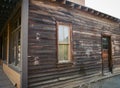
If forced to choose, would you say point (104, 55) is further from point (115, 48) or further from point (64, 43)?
point (64, 43)

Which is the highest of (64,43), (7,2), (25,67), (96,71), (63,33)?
(7,2)

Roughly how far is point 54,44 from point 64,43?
629mm

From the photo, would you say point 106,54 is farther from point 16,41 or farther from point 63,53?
point 16,41

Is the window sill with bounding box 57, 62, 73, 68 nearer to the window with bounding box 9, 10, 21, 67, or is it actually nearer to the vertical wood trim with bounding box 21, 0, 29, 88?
the vertical wood trim with bounding box 21, 0, 29, 88

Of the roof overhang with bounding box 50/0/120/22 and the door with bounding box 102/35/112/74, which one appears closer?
the roof overhang with bounding box 50/0/120/22

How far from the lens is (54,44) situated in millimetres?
6066

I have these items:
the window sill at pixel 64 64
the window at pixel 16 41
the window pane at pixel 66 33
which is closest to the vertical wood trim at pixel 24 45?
the window at pixel 16 41

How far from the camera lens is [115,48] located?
9938mm

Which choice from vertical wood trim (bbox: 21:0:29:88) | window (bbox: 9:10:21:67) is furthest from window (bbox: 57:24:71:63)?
window (bbox: 9:10:21:67)

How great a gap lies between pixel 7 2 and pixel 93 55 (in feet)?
17.1

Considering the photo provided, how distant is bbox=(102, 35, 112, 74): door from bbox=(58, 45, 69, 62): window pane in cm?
341

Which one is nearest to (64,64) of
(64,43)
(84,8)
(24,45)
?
(64,43)

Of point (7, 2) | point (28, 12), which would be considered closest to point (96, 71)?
point (28, 12)

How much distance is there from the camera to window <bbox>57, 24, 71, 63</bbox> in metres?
6.37
